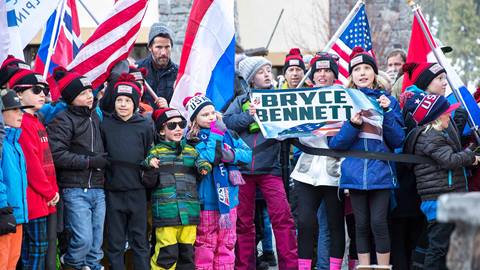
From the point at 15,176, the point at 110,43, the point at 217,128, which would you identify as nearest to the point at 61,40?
the point at 110,43

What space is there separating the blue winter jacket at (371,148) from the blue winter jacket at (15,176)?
2.59 m

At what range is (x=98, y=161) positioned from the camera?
28.4ft

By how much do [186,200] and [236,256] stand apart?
124 centimetres

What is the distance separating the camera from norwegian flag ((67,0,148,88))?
9.51m

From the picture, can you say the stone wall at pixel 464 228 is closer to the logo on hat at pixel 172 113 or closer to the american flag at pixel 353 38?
the logo on hat at pixel 172 113

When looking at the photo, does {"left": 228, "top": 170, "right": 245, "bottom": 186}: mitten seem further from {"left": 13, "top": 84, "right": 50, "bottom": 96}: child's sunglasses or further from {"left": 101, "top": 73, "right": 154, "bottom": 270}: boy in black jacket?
{"left": 13, "top": 84, "right": 50, "bottom": 96}: child's sunglasses

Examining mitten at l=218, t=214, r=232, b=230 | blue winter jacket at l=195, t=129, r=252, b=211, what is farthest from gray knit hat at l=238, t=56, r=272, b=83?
mitten at l=218, t=214, r=232, b=230

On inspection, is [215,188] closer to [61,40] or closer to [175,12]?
[61,40]

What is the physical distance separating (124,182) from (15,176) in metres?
1.10

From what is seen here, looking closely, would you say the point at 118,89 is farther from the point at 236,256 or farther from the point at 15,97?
the point at 236,256

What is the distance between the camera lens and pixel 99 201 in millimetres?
8773

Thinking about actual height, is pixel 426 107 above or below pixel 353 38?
below

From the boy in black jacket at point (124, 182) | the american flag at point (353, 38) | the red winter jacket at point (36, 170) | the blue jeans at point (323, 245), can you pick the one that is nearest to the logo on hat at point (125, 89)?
the boy in black jacket at point (124, 182)

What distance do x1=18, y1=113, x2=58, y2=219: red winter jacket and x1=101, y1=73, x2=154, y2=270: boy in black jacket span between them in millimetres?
680
